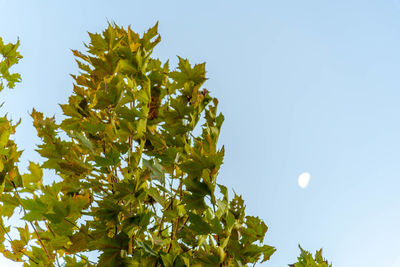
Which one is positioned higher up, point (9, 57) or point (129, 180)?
point (9, 57)

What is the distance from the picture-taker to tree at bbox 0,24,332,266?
4.34ft

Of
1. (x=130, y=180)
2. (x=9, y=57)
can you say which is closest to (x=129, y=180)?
(x=130, y=180)

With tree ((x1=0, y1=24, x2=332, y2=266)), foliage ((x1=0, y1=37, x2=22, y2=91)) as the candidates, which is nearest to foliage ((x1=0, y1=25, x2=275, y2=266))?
tree ((x1=0, y1=24, x2=332, y2=266))

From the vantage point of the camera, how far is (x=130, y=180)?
1.33m

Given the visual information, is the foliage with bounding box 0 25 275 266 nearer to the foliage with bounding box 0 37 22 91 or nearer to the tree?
the tree

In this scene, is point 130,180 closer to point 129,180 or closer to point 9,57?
point 129,180

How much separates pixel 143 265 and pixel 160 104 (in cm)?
93

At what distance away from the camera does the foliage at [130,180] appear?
1.32 m

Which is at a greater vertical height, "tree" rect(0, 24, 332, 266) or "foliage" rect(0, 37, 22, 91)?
"foliage" rect(0, 37, 22, 91)

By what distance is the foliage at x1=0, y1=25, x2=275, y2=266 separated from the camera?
132 centimetres

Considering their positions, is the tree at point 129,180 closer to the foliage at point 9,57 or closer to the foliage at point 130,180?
the foliage at point 130,180

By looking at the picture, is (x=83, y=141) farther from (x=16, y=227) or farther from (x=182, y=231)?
(x=16, y=227)

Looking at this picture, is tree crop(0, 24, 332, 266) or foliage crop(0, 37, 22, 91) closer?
tree crop(0, 24, 332, 266)

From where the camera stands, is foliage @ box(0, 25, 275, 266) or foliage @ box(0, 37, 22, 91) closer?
foliage @ box(0, 25, 275, 266)
